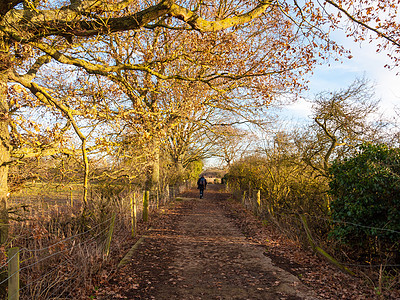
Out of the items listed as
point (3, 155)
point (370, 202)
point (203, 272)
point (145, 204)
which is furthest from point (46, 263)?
point (370, 202)

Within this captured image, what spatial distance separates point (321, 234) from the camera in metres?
8.19

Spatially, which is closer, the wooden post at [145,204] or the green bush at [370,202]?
the green bush at [370,202]

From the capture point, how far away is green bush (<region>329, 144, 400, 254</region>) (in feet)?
18.9

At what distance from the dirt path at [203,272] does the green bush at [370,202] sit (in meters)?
1.82

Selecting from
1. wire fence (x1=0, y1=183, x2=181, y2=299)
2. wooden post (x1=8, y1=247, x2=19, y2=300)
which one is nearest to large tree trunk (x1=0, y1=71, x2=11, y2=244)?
wire fence (x1=0, y1=183, x2=181, y2=299)

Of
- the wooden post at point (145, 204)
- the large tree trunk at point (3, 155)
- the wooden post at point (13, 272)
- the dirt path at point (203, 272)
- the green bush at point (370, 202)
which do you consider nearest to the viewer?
the wooden post at point (13, 272)

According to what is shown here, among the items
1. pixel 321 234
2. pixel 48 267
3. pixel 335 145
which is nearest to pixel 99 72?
pixel 48 267

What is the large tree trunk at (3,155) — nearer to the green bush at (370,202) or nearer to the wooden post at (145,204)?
the wooden post at (145,204)

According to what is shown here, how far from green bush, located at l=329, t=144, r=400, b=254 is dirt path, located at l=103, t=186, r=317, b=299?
1824mm

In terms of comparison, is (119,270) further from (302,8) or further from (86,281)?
(302,8)

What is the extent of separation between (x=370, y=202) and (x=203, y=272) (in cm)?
386

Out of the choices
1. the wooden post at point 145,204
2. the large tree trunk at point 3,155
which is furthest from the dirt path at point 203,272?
the large tree trunk at point 3,155

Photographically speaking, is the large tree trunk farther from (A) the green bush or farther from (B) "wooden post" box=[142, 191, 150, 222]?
(A) the green bush

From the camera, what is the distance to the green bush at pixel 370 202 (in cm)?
577
